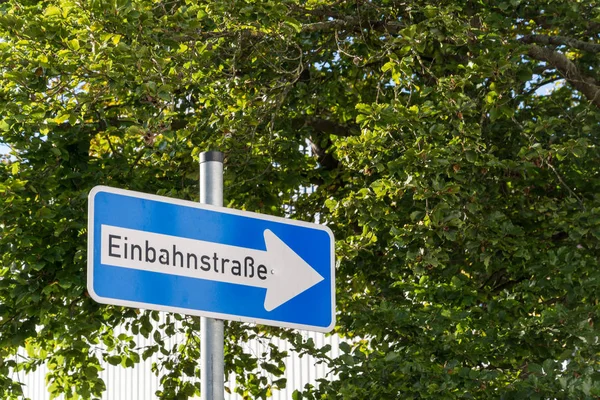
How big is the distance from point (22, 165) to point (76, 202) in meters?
0.52

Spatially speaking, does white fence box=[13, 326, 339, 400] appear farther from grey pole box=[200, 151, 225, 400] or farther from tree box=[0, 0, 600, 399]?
grey pole box=[200, 151, 225, 400]

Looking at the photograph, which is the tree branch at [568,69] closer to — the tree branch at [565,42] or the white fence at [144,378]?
the tree branch at [565,42]

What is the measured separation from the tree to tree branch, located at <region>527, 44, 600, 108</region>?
0.08 ft

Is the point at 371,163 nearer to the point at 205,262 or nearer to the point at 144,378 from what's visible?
the point at 205,262

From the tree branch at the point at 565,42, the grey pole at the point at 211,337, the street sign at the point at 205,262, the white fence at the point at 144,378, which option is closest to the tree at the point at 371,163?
the tree branch at the point at 565,42

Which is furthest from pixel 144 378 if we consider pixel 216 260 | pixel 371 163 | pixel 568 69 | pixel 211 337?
pixel 211 337

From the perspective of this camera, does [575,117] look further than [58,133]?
Yes

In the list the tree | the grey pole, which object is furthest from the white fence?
the grey pole

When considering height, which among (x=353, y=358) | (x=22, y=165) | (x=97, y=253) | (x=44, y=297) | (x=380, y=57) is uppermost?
(x=380, y=57)

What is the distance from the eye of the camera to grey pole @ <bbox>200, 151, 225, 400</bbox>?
7.82ft

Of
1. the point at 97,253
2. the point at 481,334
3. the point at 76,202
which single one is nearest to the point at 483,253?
the point at 481,334

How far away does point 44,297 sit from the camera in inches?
287

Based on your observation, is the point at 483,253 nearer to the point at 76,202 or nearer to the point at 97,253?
the point at 76,202

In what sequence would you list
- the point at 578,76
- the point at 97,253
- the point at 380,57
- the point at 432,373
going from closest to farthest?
the point at 97,253, the point at 432,373, the point at 380,57, the point at 578,76
